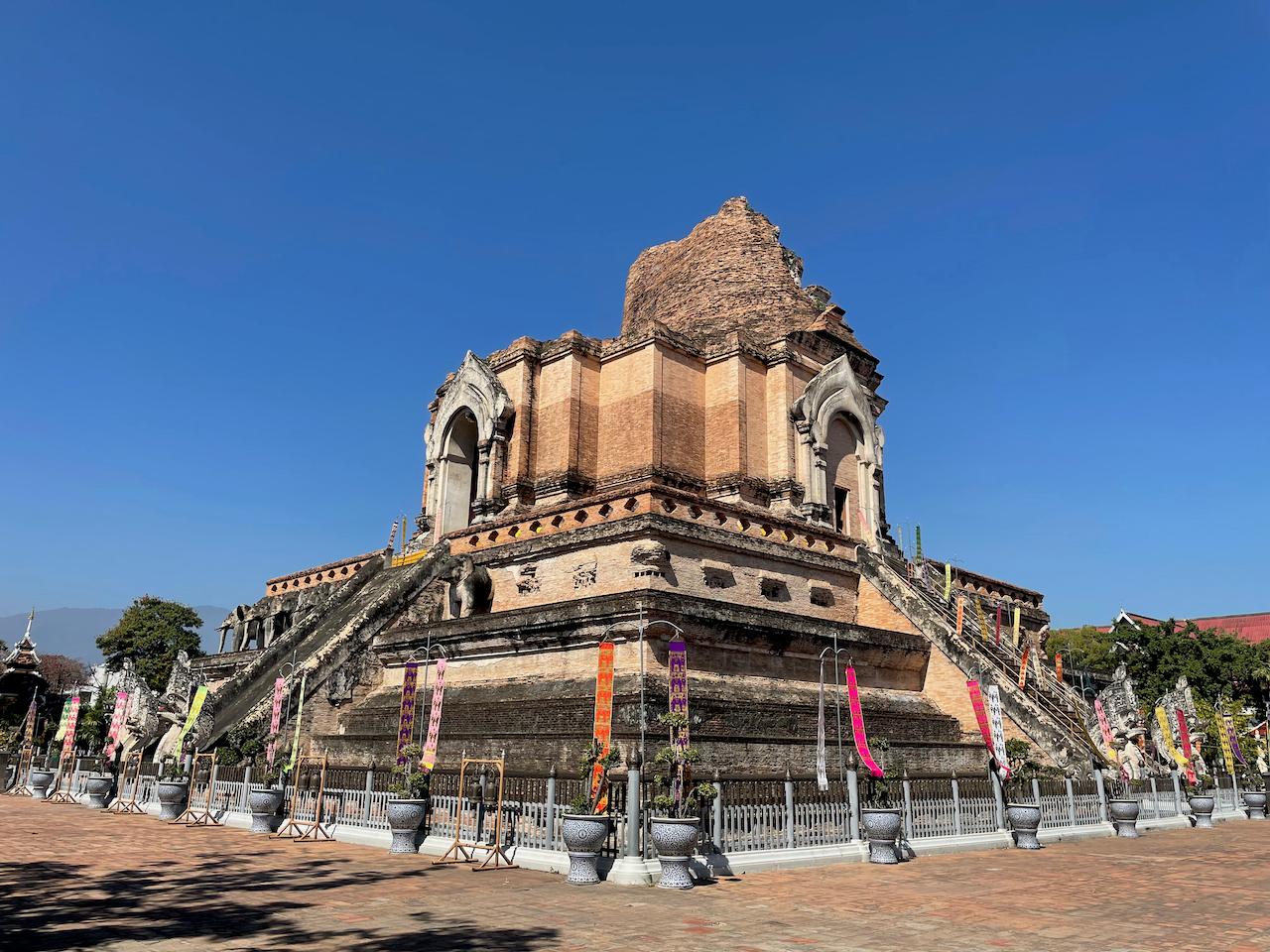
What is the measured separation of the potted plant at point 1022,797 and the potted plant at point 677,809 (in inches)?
281

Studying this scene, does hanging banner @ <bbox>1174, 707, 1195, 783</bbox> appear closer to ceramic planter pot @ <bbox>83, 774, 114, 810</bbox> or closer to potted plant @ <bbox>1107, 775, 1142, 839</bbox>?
potted plant @ <bbox>1107, 775, 1142, 839</bbox>

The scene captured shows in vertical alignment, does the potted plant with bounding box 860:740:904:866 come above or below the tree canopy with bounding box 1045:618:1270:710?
below

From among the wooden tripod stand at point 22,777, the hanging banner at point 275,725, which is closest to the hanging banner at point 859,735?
the hanging banner at point 275,725

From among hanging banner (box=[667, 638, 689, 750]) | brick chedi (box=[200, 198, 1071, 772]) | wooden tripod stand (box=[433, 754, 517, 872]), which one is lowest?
wooden tripod stand (box=[433, 754, 517, 872])

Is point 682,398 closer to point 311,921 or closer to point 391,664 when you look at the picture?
point 391,664

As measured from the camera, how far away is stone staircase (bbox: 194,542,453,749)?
68.8 feet

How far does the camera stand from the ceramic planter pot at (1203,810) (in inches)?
828

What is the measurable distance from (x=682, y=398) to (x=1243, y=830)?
57.6 ft

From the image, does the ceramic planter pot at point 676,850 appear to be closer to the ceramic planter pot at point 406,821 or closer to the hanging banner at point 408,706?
the ceramic planter pot at point 406,821

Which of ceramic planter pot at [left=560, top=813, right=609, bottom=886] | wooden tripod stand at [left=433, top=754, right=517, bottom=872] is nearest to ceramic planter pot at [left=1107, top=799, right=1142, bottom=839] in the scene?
ceramic planter pot at [left=560, top=813, right=609, bottom=886]

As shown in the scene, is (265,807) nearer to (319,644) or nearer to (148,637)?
(319,644)

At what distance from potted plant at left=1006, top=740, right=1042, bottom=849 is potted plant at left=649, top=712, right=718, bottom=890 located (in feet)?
23.4

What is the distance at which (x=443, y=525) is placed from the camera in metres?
29.6

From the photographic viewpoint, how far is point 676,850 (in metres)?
11.5
